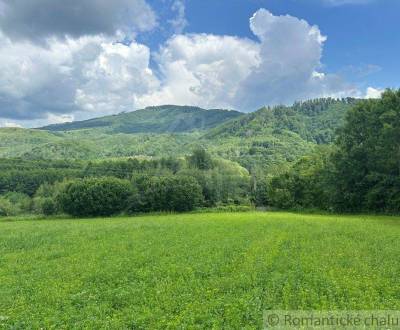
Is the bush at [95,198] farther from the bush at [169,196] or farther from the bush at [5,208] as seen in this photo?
the bush at [5,208]

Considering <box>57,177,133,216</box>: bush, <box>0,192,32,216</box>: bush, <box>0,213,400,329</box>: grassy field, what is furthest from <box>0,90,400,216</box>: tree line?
<box>0,213,400,329</box>: grassy field

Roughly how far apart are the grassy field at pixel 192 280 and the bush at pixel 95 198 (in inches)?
2097

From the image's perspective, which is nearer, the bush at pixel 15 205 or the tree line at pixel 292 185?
the tree line at pixel 292 185

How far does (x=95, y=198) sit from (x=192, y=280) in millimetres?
70545

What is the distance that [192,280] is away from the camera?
17.8 meters

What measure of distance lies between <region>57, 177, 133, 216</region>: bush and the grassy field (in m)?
53.3

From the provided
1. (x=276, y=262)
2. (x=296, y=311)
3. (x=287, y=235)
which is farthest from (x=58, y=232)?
(x=296, y=311)

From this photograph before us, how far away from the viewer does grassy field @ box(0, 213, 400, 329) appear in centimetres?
1365

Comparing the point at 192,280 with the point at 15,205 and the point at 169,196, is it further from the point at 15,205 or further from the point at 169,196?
the point at 15,205

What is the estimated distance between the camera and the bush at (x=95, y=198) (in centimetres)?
8406

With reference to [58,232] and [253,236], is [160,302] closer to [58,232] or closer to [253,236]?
[253,236]

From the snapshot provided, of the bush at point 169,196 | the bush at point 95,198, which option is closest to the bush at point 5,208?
the bush at point 95,198

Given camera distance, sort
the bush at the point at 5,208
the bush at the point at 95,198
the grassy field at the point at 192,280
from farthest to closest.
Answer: the bush at the point at 5,208, the bush at the point at 95,198, the grassy field at the point at 192,280

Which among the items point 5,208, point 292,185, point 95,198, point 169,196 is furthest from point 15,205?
point 292,185
